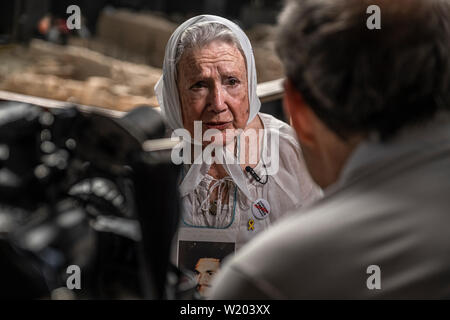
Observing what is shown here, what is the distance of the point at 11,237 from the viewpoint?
96 centimetres

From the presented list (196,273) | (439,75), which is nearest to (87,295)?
(439,75)

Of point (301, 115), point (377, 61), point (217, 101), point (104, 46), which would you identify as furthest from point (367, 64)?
point (104, 46)

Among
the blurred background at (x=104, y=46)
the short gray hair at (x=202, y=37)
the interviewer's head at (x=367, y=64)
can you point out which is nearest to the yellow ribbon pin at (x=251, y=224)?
the short gray hair at (x=202, y=37)

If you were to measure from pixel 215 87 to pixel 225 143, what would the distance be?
187mm

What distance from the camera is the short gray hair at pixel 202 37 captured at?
194 centimetres

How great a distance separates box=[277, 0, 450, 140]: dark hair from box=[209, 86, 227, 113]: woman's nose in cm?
92

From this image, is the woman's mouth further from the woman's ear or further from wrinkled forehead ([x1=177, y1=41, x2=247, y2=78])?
the woman's ear

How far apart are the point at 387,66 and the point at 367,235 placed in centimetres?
27

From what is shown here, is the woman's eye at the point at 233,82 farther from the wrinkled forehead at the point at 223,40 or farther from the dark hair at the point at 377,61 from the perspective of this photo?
the dark hair at the point at 377,61

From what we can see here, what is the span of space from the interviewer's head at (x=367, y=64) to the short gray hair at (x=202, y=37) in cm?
96

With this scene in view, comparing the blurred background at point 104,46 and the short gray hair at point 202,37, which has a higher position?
the blurred background at point 104,46

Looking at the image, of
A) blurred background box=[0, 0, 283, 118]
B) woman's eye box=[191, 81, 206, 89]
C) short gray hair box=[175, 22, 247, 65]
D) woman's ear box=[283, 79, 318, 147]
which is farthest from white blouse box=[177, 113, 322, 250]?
woman's ear box=[283, 79, 318, 147]

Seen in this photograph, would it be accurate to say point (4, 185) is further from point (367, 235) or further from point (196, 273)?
point (196, 273)

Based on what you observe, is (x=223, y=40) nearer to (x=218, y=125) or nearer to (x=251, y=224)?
(x=218, y=125)
